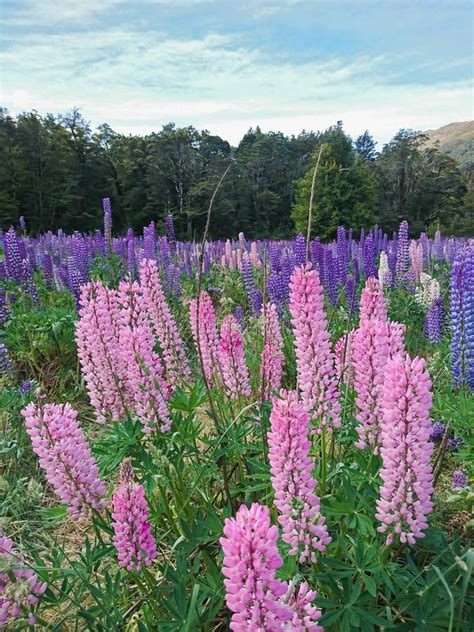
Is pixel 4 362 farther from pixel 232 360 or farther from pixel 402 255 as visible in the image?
pixel 402 255

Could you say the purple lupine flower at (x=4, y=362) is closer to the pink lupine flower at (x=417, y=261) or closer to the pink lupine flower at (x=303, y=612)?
the pink lupine flower at (x=303, y=612)

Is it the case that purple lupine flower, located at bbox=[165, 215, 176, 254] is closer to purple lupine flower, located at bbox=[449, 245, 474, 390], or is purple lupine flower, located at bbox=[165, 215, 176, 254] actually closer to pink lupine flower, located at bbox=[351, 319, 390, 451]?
purple lupine flower, located at bbox=[449, 245, 474, 390]

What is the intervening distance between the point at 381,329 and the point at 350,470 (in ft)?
1.79

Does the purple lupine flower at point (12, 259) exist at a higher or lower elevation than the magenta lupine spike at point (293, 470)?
higher

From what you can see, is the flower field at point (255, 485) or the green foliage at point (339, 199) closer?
the flower field at point (255, 485)

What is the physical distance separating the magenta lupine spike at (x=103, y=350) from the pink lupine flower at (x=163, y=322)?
0.77ft

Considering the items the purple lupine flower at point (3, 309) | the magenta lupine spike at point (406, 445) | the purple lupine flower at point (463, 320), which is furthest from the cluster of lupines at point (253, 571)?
the purple lupine flower at point (3, 309)

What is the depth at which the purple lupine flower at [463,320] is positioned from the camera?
3254mm

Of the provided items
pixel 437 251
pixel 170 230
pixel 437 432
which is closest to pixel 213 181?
pixel 437 251

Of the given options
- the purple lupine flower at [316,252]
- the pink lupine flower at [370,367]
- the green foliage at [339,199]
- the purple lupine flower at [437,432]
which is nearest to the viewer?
the pink lupine flower at [370,367]

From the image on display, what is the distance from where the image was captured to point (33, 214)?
34.8 m

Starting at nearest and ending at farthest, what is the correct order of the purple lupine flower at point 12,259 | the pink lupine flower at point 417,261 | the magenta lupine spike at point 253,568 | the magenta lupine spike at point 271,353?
1. the magenta lupine spike at point 253,568
2. the magenta lupine spike at point 271,353
3. the purple lupine flower at point 12,259
4. the pink lupine flower at point 417,261

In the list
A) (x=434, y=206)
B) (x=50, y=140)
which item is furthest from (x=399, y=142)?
(x=50, y=140)

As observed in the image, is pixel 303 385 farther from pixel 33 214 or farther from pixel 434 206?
pixel 434 206
